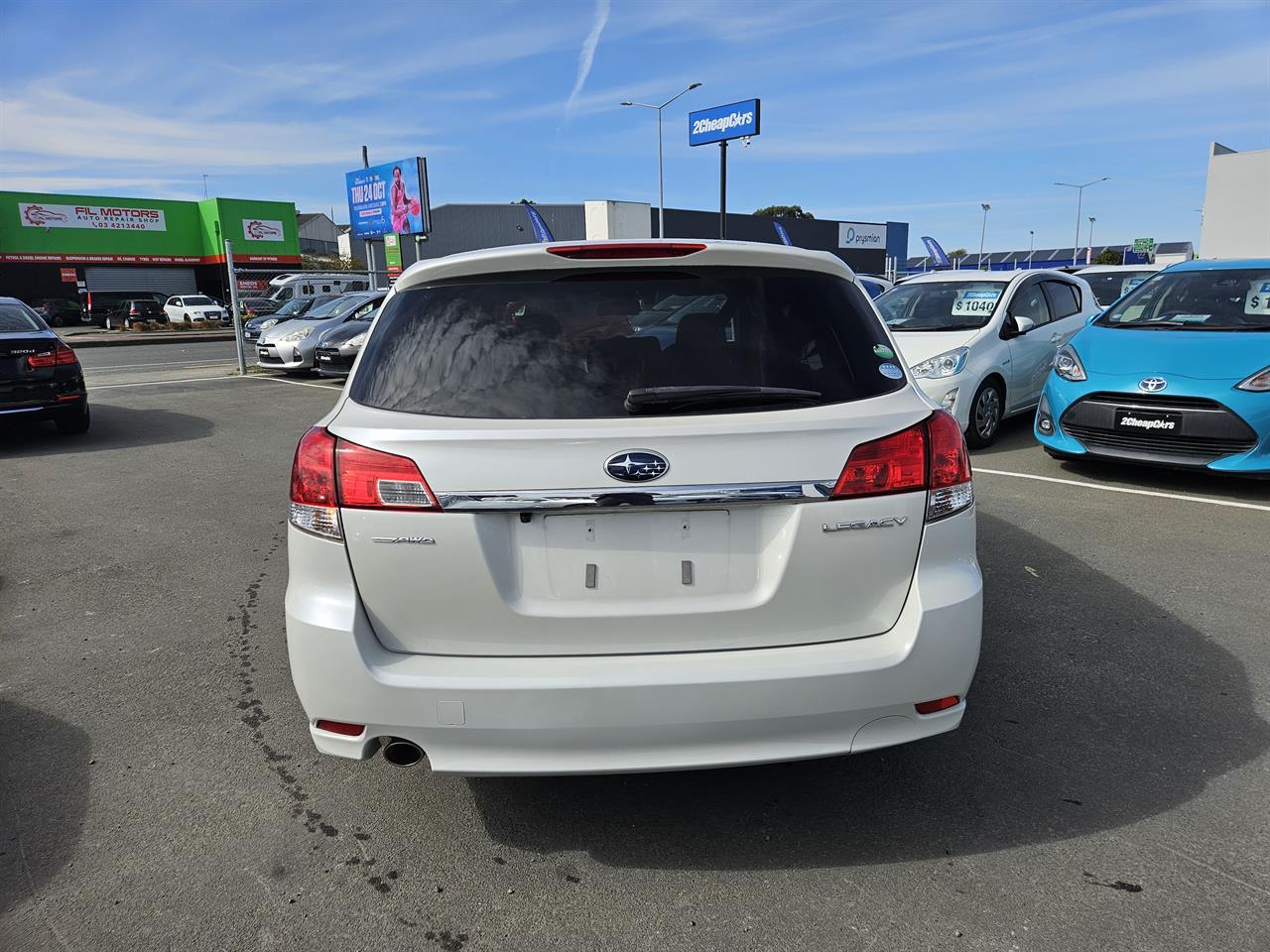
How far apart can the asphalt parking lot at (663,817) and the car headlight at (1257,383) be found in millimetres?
2086

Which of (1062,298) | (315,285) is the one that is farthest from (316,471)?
(315,285)

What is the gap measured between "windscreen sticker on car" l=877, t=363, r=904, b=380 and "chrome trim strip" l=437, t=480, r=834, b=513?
0.55 meters

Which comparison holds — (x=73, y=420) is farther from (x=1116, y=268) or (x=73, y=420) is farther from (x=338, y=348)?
(x=1116, y=268)

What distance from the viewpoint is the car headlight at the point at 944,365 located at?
8.12 m

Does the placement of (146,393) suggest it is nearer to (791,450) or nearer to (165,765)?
(165,765)

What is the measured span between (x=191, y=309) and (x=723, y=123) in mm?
26167

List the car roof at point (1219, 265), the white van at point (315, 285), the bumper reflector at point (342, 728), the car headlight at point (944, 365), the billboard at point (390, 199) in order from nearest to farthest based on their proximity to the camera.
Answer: the bumper reflector at point (342, 728) → the car roof at point (1219, 265) → the car headlight at point (944, 365) → the white van at point (315, 285) → the billboard at point (390, 199)

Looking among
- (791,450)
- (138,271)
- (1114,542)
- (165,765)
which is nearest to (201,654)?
(165,765)

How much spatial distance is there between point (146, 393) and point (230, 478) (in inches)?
325

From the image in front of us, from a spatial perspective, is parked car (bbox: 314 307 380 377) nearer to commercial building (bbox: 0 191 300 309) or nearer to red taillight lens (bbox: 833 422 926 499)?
red taillight lens (bbox: 833 422 926 499)

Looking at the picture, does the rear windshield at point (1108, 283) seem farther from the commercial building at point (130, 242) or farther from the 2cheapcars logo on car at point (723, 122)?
the commercial building at point (130, 242)

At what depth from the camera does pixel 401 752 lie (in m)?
2.37

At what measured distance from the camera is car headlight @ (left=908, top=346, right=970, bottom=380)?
812cm

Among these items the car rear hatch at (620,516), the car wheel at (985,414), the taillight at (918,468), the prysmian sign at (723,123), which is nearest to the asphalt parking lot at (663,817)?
the car rear hatch at (620,516)
